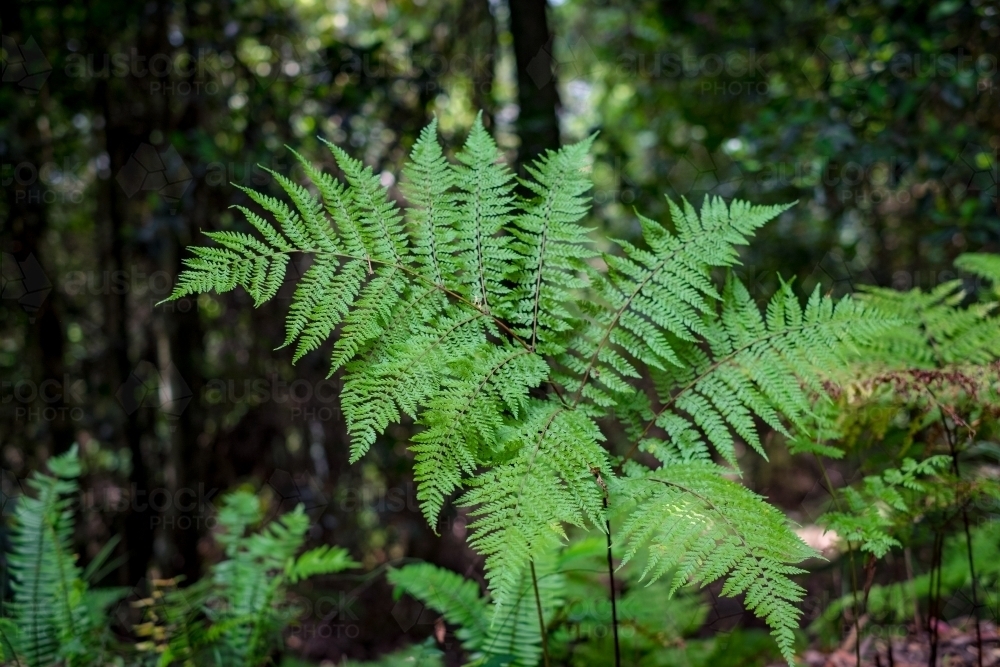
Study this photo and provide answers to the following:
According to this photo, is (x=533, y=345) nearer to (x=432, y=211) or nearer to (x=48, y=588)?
(x=432, y=211)

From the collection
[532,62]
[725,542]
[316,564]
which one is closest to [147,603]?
[316,564]

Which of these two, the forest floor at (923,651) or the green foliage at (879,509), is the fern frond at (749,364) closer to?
the green foliage at (879,509)

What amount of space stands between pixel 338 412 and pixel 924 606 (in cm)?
337

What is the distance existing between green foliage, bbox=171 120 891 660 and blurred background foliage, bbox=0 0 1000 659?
1.73 m

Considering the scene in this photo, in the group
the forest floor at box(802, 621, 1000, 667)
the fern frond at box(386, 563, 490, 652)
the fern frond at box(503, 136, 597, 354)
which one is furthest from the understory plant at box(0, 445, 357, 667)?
the forest floor at box(802, 621, 1000, 667)

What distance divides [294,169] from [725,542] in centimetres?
286

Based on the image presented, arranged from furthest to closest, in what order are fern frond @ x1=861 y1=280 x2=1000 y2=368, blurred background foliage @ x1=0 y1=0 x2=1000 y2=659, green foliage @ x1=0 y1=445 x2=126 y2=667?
blurred background foliage @ x1=0 y1=0 x2=1000 y2=659
green foliage @ x1=0 y1=445 x2=126 y2=667
fern frond @ x1=861 y1=280 x2=1000 y2=368

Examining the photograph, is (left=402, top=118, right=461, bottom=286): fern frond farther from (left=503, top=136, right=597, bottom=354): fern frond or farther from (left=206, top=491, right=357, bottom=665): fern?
(left=206, top=491, right=357, bottom=665): fern

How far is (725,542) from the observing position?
1255 mm

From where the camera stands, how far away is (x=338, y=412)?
412cm

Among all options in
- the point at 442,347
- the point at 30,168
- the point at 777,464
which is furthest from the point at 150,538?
the point at 777,464

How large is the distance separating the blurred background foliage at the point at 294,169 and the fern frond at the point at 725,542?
6.72 ft

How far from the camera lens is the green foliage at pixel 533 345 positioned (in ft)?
4.18

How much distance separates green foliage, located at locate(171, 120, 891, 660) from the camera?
50.2 inches
